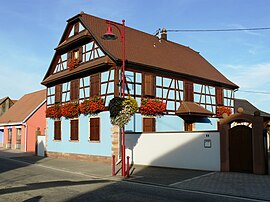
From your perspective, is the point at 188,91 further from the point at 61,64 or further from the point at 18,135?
the point at 18,135

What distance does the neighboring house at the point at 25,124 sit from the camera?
32812 mm

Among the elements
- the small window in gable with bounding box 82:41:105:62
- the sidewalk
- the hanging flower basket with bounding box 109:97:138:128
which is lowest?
the sidewalk

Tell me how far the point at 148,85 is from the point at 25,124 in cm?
1701

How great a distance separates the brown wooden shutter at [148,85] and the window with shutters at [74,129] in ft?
18.1

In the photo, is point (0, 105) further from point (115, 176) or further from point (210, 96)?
point (115, 176)

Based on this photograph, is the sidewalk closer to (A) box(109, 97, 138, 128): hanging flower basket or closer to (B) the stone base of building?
(A) box(109, 97, 138, 128): hanging flower basket

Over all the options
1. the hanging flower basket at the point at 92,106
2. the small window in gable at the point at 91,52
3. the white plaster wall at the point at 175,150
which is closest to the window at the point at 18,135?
the hanging flower basket at the point at 92,106

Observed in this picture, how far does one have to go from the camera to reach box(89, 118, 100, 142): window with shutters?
2053cm

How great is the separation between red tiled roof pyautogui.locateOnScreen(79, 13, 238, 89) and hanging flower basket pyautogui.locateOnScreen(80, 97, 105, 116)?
302cm

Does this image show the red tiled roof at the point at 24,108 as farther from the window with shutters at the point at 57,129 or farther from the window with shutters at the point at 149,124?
the window with shutters at the point at 149,124

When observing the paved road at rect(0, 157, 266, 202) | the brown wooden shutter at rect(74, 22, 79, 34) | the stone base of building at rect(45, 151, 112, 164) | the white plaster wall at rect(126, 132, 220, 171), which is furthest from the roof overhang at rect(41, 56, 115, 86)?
the paved road at rect(0, 157, 266, 202)

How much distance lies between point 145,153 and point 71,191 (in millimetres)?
8493

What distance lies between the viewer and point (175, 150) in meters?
16.6

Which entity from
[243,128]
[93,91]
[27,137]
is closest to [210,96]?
[93,91]
